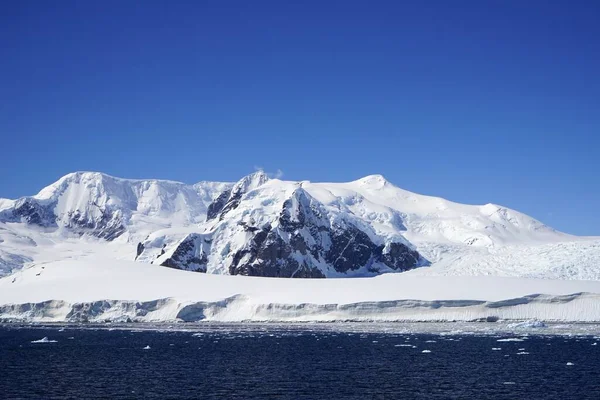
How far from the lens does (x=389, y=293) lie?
9050 centimetres

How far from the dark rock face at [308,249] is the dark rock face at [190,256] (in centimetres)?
776

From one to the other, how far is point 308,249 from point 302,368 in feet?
449

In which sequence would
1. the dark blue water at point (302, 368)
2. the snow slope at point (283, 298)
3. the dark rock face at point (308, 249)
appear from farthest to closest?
1. the dark rock face at point (308, 249)
2. the snow slope at point (283, 298)
3. the dark blue water at point (302, 368)

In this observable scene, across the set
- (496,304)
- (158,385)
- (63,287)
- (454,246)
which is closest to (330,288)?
(496,304)

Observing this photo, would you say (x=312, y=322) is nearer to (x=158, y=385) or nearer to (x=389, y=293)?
(x=389, y=293)

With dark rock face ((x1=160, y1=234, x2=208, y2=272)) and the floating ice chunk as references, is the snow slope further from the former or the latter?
dark rock face ((x1=160, y1=234, x2=208, y2=272))

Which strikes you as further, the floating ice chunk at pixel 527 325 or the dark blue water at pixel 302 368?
the floating ice chunk at pixel 527 325

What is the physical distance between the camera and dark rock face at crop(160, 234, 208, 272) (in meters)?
A: 168

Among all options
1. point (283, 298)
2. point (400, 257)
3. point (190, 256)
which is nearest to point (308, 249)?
point (400, 257)

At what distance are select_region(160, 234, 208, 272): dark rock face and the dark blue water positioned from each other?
103412mm

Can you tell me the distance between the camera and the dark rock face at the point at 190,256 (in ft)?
551

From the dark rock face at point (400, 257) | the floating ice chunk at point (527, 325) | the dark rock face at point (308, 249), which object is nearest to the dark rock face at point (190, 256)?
the dark rock face at point (308, 249)

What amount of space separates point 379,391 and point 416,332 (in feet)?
121

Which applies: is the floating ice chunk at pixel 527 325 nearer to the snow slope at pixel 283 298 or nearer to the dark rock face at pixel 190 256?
the snow slope at pixel 283 298
